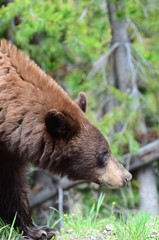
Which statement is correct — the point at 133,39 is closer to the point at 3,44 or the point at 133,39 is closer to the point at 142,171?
the point at 142,171

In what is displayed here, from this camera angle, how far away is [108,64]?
11156mm

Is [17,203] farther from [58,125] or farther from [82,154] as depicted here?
[58,125]

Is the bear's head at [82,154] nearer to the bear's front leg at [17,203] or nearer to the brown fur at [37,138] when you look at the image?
the brown fur at [37,138]

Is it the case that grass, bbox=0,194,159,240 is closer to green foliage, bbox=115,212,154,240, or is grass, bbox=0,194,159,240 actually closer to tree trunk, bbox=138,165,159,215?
green foliage, bbox=115,212,154,240

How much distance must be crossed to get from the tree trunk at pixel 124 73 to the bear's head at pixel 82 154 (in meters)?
4.85

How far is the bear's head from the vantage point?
501 centimetres

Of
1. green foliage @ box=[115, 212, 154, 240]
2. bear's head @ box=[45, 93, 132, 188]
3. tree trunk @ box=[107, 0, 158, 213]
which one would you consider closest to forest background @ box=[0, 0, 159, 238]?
tree trunk @ box=[107, 0, 158, 213]

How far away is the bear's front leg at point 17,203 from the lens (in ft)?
17.4

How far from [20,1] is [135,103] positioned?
→ 2430mm

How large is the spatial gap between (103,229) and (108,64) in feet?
19.3

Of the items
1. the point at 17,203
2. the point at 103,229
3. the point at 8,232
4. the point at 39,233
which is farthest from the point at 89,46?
the point at 8,232

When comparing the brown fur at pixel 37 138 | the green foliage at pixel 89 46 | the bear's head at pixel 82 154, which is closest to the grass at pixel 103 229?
the brown fur at pixel 37 138

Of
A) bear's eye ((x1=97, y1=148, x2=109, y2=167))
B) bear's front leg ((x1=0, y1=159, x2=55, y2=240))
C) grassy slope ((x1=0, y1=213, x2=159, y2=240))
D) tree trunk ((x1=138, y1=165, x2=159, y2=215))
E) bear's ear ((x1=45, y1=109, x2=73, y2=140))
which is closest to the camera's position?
bear's ear ((x1=45, y1=109, x2=73, y2=140))

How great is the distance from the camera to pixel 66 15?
8.97 m
